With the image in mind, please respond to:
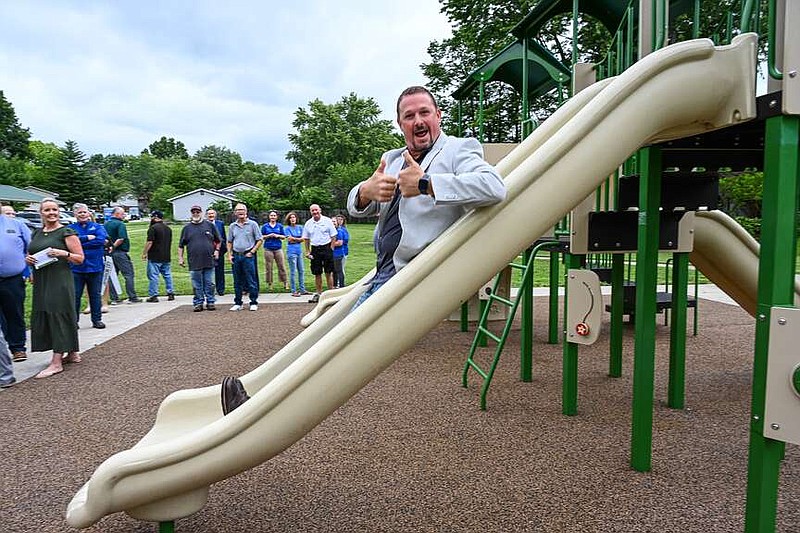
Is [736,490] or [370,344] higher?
[370,344]

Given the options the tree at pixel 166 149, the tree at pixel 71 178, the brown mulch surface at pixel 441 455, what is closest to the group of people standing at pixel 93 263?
the brown mulch surface at pixel 441 455

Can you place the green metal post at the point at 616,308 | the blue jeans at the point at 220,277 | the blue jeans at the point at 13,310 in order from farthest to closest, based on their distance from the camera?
the blue jeans at the point at 220,277
the blue jeans at the point at 13,310
the green metal post at the point at 616,308

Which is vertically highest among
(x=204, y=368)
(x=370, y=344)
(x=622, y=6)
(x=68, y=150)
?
(x=68, y=150)

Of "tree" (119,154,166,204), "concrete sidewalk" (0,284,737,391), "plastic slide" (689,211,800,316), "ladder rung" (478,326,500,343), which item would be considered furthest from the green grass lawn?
"tree" (119,154,166,204)

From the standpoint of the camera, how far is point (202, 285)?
9.30 metres

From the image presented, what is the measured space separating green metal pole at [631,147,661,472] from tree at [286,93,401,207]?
169 ft

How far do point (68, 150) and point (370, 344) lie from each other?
2793 inches

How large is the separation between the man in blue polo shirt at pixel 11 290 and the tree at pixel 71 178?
59656 mm

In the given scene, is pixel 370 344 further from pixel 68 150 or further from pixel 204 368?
pixel 68 150

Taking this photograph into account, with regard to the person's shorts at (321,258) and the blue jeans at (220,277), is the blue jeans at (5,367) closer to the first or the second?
the person's shorts at (321,258)

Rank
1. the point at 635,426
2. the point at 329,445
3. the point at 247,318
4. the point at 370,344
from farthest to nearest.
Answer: the point at 247,318 < the point at 329,445 < the point at 635,426 < the point at 370,344

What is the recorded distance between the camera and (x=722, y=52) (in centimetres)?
242

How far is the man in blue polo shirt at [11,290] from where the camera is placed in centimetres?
514

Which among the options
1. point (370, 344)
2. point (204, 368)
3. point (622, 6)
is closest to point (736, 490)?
point (370, 344)
